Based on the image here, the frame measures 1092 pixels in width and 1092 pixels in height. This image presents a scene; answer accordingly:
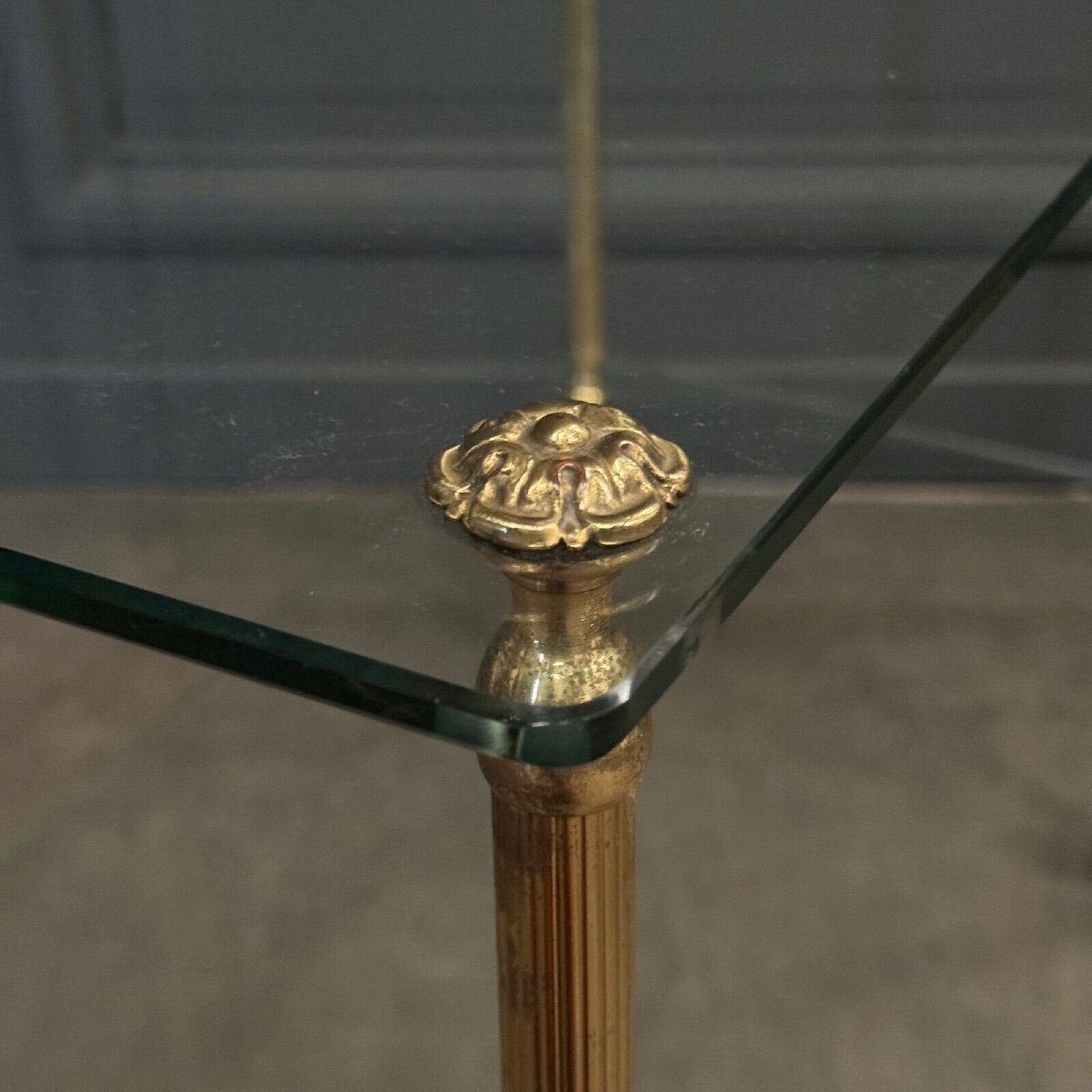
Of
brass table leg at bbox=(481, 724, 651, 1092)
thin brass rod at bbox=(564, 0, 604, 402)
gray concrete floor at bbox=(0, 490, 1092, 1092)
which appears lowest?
gray concrete floor at bbox=(0, 490, 1092, 1092)

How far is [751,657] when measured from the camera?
38.1 inches

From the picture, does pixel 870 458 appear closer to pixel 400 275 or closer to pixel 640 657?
pixel 400 275

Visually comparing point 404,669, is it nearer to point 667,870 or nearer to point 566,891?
point 566,891

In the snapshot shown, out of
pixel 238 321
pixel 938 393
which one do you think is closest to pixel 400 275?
pixel 238 321

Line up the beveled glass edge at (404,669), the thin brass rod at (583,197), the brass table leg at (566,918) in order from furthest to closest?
the thin brass rod at (583,197)
the brass table leg at (566,918)
the beveled glass edge at (404,669)

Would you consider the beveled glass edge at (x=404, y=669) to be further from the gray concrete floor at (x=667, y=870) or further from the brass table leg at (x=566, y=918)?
the gray concrete floor at (x=667, y=870)

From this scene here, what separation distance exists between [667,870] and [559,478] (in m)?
0.48

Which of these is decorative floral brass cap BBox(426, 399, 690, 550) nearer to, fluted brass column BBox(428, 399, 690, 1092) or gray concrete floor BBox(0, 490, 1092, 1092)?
fluted brass column BBox(428, 399, 690, 1092)

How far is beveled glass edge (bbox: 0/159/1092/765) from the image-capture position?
27 cm

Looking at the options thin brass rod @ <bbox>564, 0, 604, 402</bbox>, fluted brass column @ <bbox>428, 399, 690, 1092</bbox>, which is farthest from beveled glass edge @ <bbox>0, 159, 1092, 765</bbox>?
thin brass rod @ <bbox>564, 0, 604, 402</bbox>

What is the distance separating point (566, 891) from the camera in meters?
0.39

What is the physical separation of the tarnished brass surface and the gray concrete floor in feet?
0.89

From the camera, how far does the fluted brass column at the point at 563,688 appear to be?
0.31 metres

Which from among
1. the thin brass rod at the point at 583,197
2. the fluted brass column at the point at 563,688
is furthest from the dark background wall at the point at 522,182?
the fluted brass column at the point at 563,688
